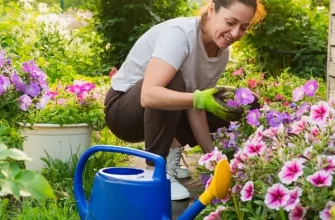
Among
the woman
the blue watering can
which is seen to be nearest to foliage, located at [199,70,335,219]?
the blue watering can

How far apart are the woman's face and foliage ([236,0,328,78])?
8.41 ft

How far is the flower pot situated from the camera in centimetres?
281

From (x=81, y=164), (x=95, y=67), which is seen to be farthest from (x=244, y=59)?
(x=81, y=164)

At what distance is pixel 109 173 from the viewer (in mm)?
1849

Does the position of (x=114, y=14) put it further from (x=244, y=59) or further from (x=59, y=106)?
(x=59, y=106)

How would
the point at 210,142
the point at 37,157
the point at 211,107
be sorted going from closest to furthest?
the point at 211,107 → the point at 210,142 → the point at 37,157

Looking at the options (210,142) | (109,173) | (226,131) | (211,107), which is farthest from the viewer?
(210,142)

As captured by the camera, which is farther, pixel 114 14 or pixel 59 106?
pixel 114 14

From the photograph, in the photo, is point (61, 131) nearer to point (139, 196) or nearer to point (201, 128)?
point (201, 128)

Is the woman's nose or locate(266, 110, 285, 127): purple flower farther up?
the woman's nose

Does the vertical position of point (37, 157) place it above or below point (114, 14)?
below

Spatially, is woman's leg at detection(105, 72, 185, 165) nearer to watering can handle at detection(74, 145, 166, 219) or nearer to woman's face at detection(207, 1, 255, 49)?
woman's face at detection(207, 1, 255, 49)

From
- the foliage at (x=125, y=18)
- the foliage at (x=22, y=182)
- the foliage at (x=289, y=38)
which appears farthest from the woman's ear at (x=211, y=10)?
the foliage at (x=125, y=18)

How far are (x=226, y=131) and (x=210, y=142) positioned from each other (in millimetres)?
325
